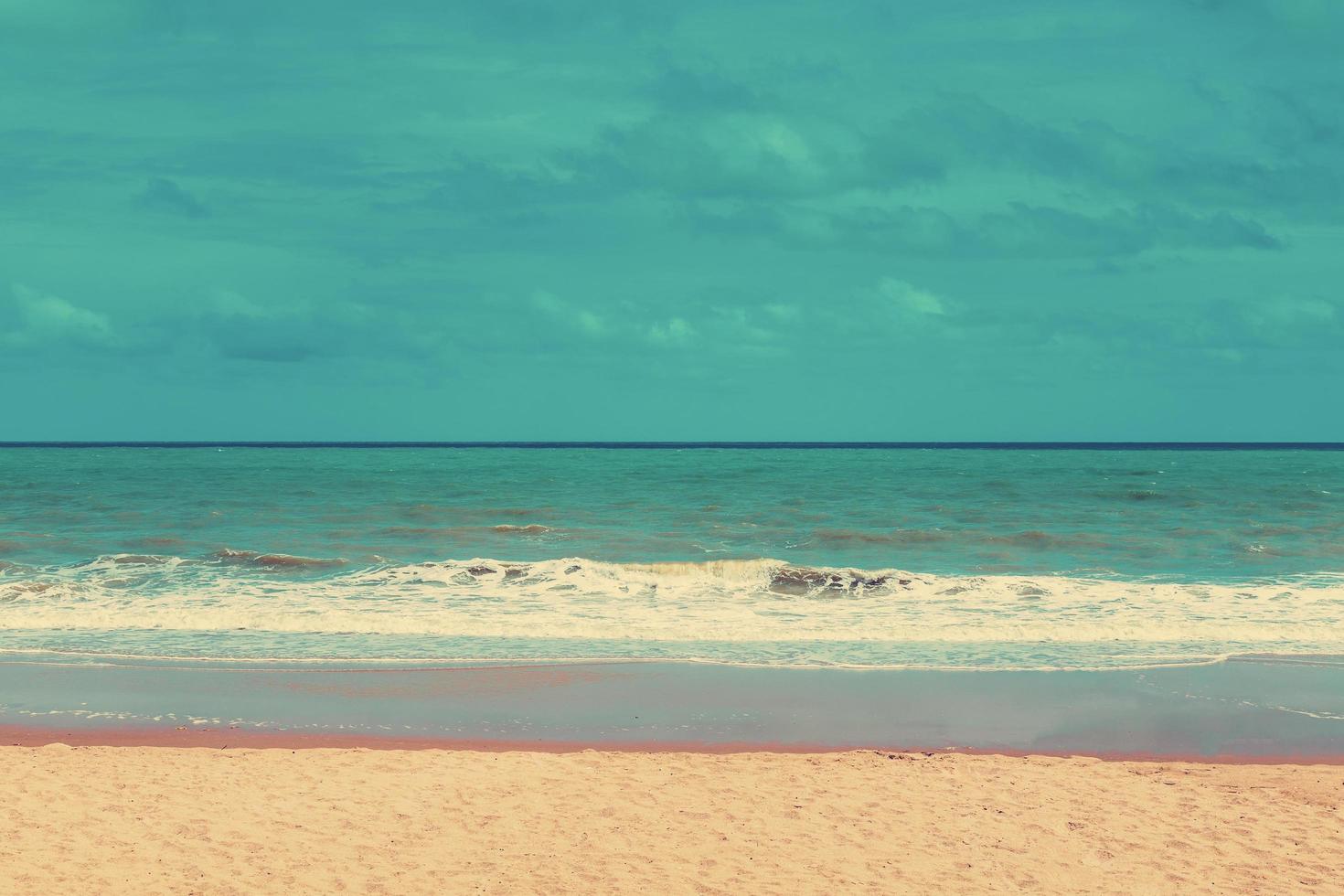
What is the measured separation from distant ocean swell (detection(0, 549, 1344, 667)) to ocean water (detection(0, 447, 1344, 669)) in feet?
0.26

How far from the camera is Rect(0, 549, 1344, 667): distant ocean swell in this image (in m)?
15.6

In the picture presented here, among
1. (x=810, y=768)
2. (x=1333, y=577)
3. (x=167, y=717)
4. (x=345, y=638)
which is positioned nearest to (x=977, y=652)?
(x=810, y=768)

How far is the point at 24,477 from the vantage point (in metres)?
64.6

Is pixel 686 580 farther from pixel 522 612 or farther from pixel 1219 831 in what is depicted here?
pixel 1219 831

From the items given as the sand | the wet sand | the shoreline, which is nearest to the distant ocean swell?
the wet sand

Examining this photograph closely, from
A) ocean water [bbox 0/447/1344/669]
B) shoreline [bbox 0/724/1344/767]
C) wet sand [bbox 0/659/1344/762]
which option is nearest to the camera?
shoreline [bbox 0/724/1344/767]

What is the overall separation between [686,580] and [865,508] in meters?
19.0

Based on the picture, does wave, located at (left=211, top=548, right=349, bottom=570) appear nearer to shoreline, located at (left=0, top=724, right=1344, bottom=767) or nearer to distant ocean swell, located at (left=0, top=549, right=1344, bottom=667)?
distant ocean swell, located at (left=0, top=549, right=1344, bottom=667)

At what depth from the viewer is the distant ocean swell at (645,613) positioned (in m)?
15.6

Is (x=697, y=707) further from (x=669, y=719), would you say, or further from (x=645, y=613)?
(x=645, y=613)

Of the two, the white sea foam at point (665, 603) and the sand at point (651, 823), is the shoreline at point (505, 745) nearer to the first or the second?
the sand at point (651, 823)

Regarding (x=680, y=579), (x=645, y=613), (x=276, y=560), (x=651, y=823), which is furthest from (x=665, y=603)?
(x=651, y=823)

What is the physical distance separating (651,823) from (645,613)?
10950 mm

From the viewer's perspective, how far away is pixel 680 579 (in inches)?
937
